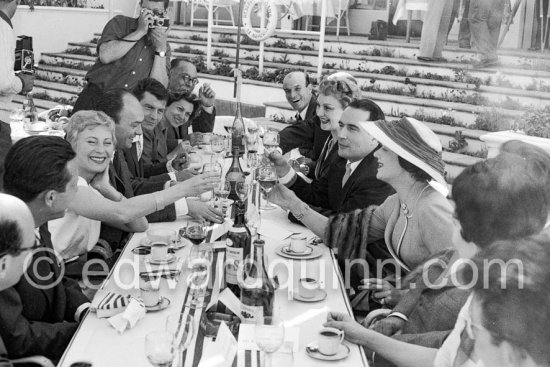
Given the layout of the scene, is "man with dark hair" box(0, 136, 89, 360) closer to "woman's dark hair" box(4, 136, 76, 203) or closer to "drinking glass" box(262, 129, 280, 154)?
"woman's dark hair" box(4, 136, 76, 203)

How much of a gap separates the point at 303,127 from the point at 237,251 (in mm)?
2696

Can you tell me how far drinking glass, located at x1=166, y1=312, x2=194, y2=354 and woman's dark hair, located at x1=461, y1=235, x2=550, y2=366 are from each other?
2.23ft

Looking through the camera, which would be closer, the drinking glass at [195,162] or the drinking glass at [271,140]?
the drinking glass at [195,162]

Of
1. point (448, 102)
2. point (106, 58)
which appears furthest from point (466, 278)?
point (448, 102)

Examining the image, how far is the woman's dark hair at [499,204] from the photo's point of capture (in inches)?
64.7

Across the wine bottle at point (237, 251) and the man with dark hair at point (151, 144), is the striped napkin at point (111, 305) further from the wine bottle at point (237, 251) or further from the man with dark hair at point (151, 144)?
the man with dark hair at point (151, 144)

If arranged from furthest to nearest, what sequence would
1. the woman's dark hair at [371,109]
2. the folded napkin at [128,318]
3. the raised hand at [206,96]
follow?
the raised hand at [206,96] → the woman's dark hair at [371,109] → the folded napkin at [128,318]

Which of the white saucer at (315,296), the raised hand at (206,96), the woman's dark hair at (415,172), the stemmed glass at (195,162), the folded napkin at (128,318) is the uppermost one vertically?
the woman's dark hair at (415,172)

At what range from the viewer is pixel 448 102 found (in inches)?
269

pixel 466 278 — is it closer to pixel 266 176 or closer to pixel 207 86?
pixel 266 176

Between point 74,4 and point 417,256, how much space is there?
1019 centimetres

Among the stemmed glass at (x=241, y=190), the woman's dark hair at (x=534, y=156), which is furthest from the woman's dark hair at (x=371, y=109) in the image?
the woman's dark hair at (x=534, y=156)

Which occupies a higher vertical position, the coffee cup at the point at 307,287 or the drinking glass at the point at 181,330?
the drinking glass at the point at 181,330

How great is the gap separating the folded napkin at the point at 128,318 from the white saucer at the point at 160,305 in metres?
0.06
